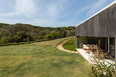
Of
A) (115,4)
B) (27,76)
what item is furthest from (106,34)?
(27,76)

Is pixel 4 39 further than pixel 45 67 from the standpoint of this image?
Yes

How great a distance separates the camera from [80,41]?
34.4 ft

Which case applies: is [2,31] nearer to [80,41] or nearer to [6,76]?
[6,76]

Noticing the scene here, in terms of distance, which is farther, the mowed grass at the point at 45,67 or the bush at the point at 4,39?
the bush at the point at 4,39

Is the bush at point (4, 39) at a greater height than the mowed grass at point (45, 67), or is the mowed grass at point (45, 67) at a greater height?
the bush at point (4, 39)

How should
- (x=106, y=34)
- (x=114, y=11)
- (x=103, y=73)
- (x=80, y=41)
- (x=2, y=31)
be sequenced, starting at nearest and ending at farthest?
(x=103, y=73) < (x=114, y=11) < (x=106, y=34) < (x=80, y=41) < (x=2, y=31)

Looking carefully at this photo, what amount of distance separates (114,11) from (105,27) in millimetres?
833

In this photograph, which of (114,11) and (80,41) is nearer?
(114,11)

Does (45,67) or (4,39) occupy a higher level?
(4,39)

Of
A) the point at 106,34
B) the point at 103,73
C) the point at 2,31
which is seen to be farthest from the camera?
the point at 2,31

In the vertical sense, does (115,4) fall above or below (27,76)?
above

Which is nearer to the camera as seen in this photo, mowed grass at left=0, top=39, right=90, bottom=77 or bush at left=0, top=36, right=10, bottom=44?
mowed grass at left=0, top=39, right=90, bottom=77

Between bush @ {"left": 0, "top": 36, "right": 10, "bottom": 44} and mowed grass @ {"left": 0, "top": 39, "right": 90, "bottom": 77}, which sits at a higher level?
bush @ {"left": 0, "top": 36, "right": 10, "bottom": 44}

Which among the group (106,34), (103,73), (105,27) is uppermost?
(105,27)
